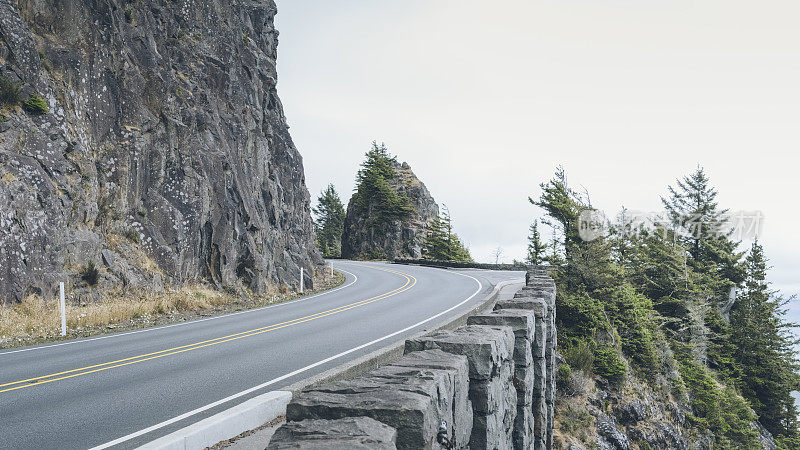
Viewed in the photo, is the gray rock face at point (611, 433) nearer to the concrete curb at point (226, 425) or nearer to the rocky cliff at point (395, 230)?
the concrete curb at point (226, 425)

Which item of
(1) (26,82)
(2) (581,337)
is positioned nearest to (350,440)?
(2) (581,337)

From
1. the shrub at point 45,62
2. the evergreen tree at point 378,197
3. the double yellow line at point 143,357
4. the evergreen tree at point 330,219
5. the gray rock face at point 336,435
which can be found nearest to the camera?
the gray rock face at point 336,435

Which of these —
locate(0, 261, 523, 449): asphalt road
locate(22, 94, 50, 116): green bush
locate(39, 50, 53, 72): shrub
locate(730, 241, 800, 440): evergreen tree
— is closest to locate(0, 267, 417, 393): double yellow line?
locate(0, 261, 523, 449): asphalt road

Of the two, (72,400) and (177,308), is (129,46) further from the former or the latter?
(72,400)

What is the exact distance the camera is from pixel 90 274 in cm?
1393

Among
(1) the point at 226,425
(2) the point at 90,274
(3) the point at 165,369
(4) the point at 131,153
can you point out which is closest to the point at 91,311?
(2) the point at 90,274

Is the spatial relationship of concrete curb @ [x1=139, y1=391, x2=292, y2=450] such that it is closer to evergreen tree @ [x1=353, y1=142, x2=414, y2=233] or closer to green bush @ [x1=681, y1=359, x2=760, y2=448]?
green bush @ [x1=681, y1=359, x2=760, y2=448]

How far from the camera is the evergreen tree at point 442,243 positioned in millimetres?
58375

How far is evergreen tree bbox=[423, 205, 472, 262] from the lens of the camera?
192 ft

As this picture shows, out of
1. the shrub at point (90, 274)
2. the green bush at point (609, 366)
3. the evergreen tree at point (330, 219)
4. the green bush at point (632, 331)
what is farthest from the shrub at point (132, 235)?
the evergreen tree at point (330, 219)

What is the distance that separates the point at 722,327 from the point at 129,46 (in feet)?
115

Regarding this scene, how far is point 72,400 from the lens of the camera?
6.50 m

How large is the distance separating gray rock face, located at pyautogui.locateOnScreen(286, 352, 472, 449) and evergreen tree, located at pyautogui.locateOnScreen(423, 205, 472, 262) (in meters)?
55.2

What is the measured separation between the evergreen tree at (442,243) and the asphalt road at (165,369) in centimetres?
4253
